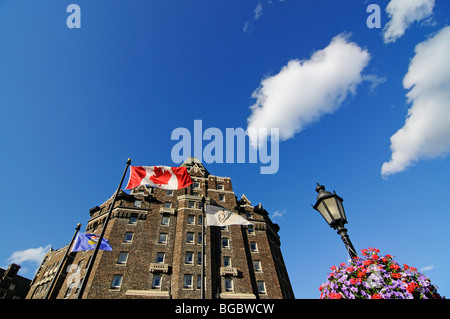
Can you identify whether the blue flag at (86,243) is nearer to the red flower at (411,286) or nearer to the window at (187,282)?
the window at (187,282)

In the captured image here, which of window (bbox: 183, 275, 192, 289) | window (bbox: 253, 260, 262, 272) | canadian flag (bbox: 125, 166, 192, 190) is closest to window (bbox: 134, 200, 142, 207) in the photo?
window (bbox: 183, 275, 192, 289)

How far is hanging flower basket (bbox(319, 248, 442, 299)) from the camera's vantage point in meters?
5.30

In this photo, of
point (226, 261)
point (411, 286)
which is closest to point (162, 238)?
point (226, 261)

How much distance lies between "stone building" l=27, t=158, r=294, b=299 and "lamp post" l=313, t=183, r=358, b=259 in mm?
24301

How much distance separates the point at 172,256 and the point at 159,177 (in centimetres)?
1794

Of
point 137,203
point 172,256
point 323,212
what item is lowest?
point 323,212

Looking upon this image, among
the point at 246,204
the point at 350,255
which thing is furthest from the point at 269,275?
the point at 350,255

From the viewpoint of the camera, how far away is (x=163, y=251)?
30.7 meters

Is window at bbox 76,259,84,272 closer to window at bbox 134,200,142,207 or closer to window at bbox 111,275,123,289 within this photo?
window at bbox 111,275,123,289

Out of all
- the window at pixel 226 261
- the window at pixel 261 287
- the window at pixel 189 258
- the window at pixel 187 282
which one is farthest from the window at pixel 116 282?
the window at pixel 261 287

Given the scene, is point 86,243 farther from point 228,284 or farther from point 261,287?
point 261,287

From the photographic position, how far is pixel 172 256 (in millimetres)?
30562
